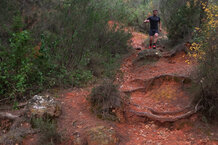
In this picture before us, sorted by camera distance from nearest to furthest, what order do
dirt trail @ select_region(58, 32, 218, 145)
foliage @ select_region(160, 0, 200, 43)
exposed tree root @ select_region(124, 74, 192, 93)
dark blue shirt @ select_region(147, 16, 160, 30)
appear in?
dirt trail @ select_region(58, 32, 218, 145) → exposed tree root @ select_region(124, 74, 192, 93) → foliage @ select_region(160, 0, 200, 43) → dark blue shirt @ select_region(147, 16, 160, 30)

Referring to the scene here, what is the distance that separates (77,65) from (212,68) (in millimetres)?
3994

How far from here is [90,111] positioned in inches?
200

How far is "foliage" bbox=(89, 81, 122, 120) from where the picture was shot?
4891mm

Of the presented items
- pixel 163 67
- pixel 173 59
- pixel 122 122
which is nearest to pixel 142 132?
pixel 122 122

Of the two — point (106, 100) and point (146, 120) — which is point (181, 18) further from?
point (106, 100)

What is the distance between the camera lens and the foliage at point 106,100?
4.89 metres

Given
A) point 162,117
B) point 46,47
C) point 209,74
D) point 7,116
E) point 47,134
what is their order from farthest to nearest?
point 46,47 < point 162,117 < point 7,116 < point 209,74 < point 47,134

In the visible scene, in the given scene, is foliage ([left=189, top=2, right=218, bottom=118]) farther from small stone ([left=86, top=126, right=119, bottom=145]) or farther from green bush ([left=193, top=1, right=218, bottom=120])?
small stone ([left=86, top=126, right=119, bottom=145])

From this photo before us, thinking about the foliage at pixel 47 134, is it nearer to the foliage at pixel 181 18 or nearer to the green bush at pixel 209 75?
the green bush at pixel 209 75

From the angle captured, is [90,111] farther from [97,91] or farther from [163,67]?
[163,67]

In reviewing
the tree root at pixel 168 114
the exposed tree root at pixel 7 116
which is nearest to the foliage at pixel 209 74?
the tree root at pixel 168 114

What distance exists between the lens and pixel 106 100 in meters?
4.96

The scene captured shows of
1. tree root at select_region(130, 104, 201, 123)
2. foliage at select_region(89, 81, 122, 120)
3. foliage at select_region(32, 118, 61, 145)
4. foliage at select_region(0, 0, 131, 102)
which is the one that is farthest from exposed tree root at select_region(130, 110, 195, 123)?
foliage at select_region(0, 0, 131, 102)

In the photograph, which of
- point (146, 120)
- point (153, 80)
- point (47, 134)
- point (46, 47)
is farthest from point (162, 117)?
point (46, 47)
